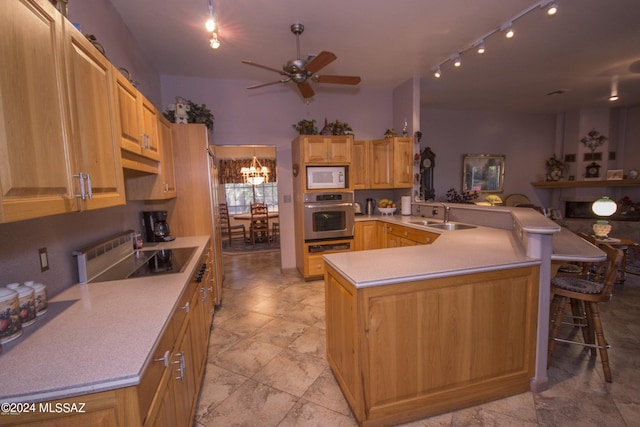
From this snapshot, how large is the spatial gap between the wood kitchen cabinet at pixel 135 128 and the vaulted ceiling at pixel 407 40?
1.13 metres

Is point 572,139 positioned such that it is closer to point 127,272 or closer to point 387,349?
point 387,349

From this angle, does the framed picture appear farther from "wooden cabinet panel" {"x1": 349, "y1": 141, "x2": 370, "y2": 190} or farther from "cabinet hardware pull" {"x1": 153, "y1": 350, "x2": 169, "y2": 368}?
"cabinet hardware pull" {"x1": 153, "y1": 350, "x2": 169, "y2": 368}

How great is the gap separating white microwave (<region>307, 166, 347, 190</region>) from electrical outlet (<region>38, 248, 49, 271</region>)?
→ 2858 millimetres

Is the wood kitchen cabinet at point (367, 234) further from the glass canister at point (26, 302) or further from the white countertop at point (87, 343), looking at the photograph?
the glass canister at point (26, 302)

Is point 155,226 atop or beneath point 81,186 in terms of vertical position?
beneath

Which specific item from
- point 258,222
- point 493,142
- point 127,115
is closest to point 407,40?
point 127,115

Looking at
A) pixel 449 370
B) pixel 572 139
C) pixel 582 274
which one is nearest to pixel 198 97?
pixel 449 370

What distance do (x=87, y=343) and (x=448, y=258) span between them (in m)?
1.82

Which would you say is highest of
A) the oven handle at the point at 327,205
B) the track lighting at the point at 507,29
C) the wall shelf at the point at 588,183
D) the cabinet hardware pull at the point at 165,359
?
the track lighting at the point at 507,29

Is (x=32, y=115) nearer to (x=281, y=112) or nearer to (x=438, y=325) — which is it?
(x=438, y=325)

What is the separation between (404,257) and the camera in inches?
72.0

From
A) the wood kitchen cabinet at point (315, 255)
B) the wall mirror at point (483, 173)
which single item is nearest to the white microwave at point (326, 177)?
the wood kitchen cabinet at point (315, 255)

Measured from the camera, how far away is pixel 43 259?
134 centimetres

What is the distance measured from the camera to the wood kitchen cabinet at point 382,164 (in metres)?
4.32
